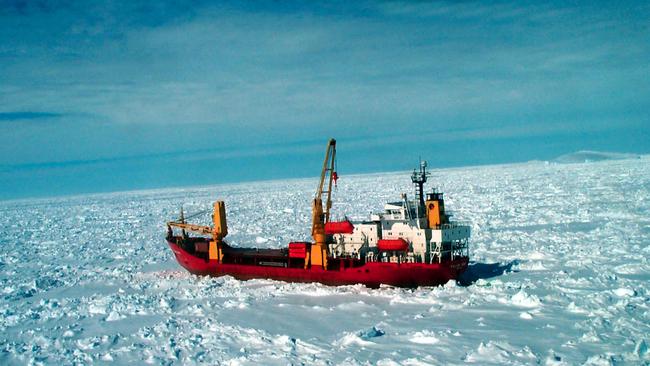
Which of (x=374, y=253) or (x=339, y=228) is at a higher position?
(x=339, y=228)

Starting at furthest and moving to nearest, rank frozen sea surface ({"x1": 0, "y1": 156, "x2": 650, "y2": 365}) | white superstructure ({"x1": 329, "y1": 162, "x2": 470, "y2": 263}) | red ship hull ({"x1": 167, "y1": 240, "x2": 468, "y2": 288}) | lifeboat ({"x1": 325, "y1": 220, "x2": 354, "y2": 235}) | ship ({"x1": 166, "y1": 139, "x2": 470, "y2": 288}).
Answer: lifeboat ({"x1": 325, "y1": 220, "x2": 354, "y2": 235}) → white superstructure ({"x1": 329, "y1": 162, "x2": 470, "y2": 263}) → ship ({"x1": 166, "y1": 139, "x2": 470, "y2": 288}) → red ship hull ({"x1": 167, "y1": 240, "x2": 468, "y2": 288}) → frozen sea surface ({"x1": 0, "y1": 156, "x2": 650, "y2": 365})

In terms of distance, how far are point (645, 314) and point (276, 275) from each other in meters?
11.2

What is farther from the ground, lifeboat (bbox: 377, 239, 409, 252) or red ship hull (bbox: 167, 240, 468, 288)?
lifeboat (bbox: 377, 239, 409, 252)

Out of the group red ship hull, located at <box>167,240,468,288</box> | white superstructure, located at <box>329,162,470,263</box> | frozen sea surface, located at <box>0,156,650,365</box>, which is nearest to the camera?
frozen sea surface, located at <box>0,156,650,365</box>

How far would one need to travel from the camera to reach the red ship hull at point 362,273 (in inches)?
613

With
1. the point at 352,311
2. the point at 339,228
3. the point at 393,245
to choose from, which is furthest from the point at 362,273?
the point at 352,311

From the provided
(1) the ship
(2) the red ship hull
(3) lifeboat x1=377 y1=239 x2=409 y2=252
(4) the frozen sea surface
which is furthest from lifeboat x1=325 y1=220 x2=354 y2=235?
(4) the frozen sea surface

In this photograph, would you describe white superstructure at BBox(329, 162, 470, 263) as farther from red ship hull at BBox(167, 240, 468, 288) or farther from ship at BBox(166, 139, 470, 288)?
red ship hull at BBox(167, 240, 468, 288)

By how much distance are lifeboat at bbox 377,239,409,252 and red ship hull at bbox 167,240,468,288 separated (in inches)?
21.3

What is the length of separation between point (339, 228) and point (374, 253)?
5.02 ft

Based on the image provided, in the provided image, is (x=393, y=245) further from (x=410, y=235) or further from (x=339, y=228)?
(x=339, y=228)

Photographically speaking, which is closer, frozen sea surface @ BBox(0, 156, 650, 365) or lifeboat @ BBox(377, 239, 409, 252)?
frozen sea surface @ BBox(0, 156, 650, 365)

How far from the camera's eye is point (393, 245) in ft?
53.0

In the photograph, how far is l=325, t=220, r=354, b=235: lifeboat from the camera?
17422 millimetres
